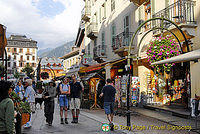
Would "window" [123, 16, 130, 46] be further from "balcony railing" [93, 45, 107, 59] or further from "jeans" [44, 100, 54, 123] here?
"jeans" [44, 100, 54, 123]

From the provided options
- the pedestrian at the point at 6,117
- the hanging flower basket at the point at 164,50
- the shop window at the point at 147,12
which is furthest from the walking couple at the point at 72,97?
the shop window at the point at 147,12

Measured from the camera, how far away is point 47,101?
401 inches

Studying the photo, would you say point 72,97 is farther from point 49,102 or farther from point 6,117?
point 6,117

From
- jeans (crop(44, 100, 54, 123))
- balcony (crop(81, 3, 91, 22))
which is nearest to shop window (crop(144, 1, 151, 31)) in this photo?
jeans (crop(44, 100, 54, 123))

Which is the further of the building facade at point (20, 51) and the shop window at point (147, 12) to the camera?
the building facade at point (20, 51)

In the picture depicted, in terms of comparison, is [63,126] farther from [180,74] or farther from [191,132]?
[180,74]

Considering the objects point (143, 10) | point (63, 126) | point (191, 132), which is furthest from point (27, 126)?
point (143, 10)

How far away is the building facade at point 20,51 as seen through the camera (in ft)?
328

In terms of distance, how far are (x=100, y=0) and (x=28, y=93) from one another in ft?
65.9

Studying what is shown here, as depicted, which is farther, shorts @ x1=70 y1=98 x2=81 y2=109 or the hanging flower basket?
the hanging flower basket

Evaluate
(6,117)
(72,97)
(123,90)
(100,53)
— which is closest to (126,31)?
(100,53)

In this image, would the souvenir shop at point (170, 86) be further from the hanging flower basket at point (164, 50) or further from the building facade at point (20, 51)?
the building facade at point (20, 51)

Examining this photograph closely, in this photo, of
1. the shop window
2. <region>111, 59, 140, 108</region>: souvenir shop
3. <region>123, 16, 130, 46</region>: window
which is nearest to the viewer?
<region>111, 59, 140, 108</region>: souvenir shop

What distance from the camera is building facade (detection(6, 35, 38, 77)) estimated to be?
10000 cm
